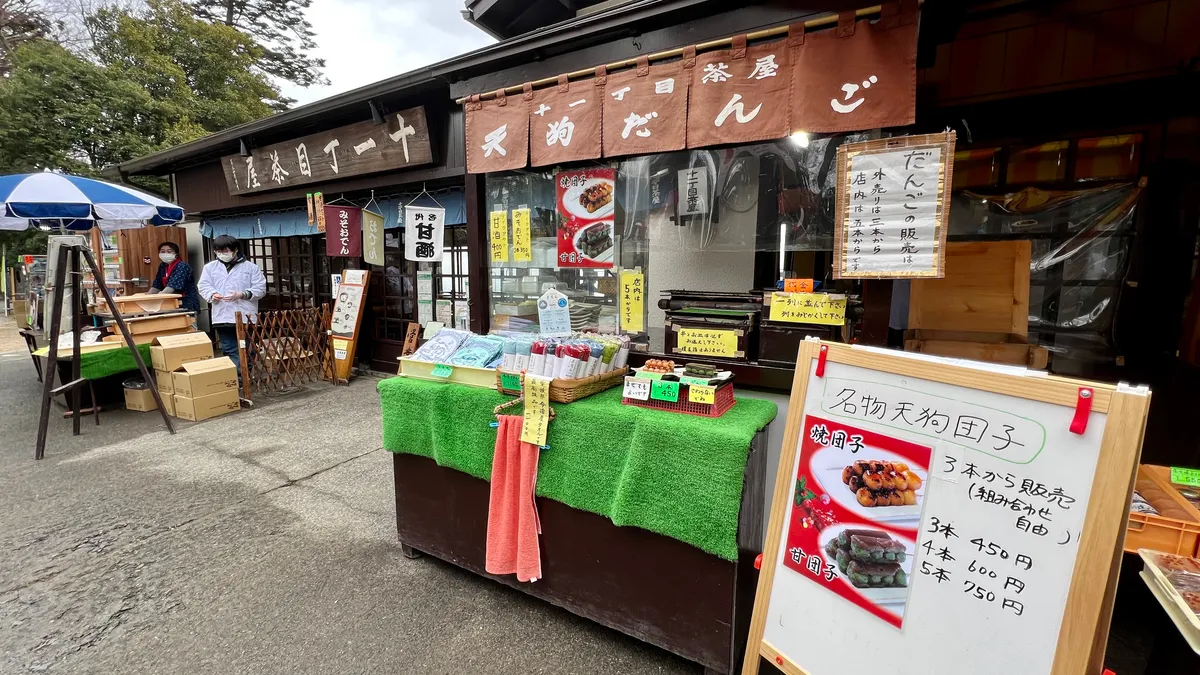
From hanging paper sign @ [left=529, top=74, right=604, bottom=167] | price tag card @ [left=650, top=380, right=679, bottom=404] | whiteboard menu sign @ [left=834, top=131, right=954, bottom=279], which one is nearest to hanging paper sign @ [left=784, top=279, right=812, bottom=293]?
whiteboard menu sign @ [left=834, top=131, right=954, bottom=279]

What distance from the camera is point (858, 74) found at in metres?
2.43

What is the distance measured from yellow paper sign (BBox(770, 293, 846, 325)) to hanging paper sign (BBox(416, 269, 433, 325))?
5.89 meters

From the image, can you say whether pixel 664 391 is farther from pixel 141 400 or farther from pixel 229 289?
pixel 141 400

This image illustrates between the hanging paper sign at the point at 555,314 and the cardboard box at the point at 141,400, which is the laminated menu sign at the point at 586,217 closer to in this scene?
the hanging paper sign at the point at 555,314

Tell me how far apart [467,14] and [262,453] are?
543 centimetres

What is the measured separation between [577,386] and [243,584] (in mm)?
2456

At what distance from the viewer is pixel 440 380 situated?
10.1 feet

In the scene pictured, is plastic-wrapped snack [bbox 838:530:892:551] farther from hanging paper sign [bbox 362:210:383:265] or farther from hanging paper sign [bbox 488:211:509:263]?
hanging paper sign [bbox 362:210:383:265]

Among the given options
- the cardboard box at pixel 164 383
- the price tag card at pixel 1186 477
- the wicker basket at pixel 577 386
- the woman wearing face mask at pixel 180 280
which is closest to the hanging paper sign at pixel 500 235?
the wicker basket at pixel 577 386

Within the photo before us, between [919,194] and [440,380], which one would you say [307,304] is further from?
[919,194]

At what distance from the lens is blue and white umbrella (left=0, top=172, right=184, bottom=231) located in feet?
17.3

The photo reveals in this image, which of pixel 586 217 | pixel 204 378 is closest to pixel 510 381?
pixel 586 217

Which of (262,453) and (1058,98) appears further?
(262,453)

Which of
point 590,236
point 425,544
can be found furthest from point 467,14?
point 425,544
